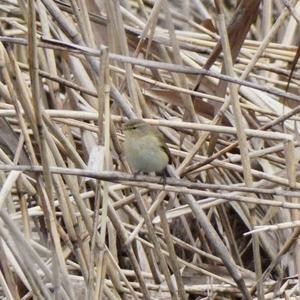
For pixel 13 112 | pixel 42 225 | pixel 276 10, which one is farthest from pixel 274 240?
pixel 276 10

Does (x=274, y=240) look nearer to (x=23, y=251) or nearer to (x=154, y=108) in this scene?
(x=154, y=108)

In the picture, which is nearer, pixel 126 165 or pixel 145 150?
pixel 145 150

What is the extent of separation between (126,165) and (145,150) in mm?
177

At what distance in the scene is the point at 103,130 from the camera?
7.16ft

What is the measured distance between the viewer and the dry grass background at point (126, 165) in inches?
86.9

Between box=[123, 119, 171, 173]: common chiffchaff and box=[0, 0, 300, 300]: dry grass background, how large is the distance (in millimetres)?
49

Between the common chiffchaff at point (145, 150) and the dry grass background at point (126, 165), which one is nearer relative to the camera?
the dry grass background at point (126, 165)

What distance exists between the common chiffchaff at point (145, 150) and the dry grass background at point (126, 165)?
49mm

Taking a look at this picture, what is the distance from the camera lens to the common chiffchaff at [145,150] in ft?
8.84

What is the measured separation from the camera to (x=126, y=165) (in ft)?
9.50

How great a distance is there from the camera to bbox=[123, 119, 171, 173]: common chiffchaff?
2.70 meters

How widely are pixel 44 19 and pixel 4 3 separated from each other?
0.90m

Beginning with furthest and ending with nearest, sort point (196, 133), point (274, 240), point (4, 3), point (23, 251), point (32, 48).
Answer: point (4, 3) → point (274, 240) → point (196, 133) → point (23, 251) → point (32, 48)

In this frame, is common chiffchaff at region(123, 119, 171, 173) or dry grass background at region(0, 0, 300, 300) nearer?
dry grass background at region(0, 0, 300, 300)
